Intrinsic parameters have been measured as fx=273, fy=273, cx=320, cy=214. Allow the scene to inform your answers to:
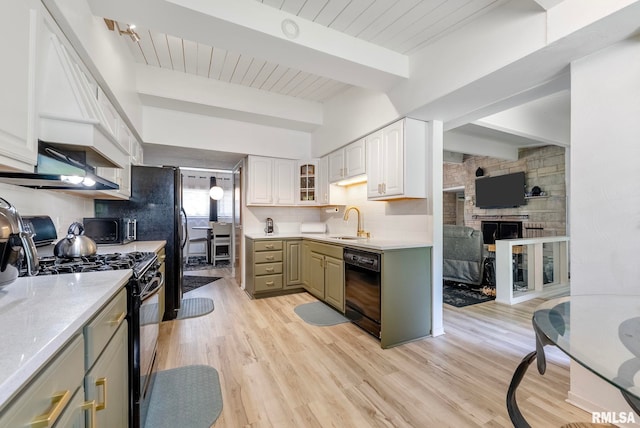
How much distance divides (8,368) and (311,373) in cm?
189

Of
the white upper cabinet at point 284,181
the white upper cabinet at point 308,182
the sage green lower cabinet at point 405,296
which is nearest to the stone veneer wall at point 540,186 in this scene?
the sage green lower cabinet at point 405,296

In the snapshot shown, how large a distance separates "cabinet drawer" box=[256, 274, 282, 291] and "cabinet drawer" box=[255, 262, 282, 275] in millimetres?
58

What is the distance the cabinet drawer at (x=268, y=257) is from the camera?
3.90m

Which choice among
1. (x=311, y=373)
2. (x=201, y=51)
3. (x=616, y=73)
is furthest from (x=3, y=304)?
(x=616, y=73)

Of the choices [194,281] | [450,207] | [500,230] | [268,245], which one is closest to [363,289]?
[268,245]

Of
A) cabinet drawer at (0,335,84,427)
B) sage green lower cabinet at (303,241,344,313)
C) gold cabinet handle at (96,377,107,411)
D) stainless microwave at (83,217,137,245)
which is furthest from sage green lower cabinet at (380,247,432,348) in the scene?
stainless microwave at (83,217,137,245)

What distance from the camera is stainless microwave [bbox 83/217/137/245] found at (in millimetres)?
2701

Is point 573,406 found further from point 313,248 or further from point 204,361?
point 313,248

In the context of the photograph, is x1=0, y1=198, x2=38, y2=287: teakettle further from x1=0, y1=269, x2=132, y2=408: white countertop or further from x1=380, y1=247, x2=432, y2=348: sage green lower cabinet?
x1=380, y1=247, x2=432, y2=348: sage green lower cabinet

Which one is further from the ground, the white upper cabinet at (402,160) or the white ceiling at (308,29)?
the white ceiling at (308,29)

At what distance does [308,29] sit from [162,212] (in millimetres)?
2545

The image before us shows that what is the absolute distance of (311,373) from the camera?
2086 millimetres

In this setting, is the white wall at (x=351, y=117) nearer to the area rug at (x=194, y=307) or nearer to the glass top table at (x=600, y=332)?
the glass top table at (x=600, y=332)

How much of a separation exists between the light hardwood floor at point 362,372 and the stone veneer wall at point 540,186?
329cm
